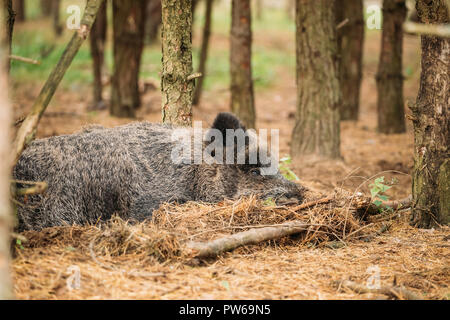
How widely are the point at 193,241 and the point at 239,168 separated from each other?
1530 millimetres

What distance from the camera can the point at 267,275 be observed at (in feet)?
12.6

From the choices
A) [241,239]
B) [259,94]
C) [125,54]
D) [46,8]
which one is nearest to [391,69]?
[125,54]

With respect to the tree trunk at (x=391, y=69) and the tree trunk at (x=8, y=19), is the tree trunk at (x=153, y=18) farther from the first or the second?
the tree trunk at (x=8, y=19)

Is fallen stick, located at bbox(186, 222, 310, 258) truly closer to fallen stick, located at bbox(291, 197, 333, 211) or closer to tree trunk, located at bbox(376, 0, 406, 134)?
fallen stick, located at bbox(291, 197, 333, 211)

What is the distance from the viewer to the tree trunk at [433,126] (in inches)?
189

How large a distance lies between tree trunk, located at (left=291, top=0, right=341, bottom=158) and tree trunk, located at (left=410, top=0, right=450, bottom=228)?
3262mm

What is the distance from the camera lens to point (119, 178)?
199 inches

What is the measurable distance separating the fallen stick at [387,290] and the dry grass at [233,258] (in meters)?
0.05

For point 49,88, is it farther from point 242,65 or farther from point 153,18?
point 153,18

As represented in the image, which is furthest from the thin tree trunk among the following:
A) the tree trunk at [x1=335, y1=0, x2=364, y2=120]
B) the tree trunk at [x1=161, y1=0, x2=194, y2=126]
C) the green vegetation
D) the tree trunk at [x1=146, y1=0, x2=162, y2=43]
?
the tree trunk at [x1=146, y1=0, x2=162, y2=43]

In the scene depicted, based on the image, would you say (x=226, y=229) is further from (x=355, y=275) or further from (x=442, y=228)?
(x=442, y=228)

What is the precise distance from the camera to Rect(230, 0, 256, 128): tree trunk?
948 cm

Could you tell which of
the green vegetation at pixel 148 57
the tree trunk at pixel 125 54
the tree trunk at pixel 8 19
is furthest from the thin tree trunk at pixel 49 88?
the green vegetation at pixel 148 57

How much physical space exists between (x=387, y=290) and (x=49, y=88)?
113 inches
